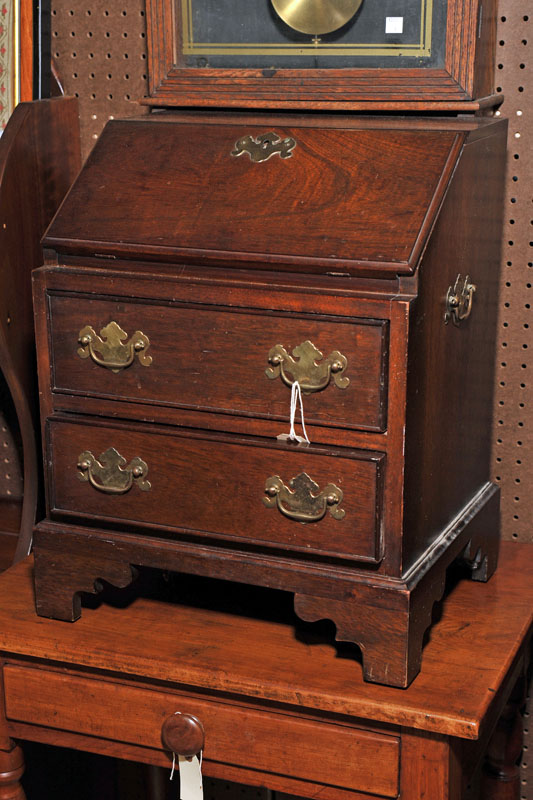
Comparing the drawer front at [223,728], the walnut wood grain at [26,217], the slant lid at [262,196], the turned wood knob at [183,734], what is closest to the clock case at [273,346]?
the slant lid at [262,196]

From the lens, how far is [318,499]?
139 cm

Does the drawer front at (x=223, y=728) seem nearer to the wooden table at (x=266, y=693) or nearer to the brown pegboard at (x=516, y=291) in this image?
the wooden table at (x=266, y=693)

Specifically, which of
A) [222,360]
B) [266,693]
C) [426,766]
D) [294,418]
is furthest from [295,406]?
[426,766]

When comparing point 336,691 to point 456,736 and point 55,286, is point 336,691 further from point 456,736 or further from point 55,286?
point 55,286

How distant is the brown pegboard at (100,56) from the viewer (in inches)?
76.7

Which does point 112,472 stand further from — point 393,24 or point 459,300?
point 393,24

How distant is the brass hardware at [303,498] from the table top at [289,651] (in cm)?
22

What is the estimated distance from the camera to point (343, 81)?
5.15ft

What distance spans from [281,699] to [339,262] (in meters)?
0.57

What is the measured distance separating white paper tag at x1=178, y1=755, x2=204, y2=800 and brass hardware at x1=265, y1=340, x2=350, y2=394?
1.81ft

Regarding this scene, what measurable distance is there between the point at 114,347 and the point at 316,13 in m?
0.57

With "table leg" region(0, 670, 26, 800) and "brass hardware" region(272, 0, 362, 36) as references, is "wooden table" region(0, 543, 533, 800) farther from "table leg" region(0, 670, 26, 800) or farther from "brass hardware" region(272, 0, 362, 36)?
"brass hardware" region(272, 0, 362, 36)

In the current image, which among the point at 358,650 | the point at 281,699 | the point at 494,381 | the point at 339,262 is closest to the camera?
the point at 339,262

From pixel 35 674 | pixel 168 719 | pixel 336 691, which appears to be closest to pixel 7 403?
pixel 35 674
